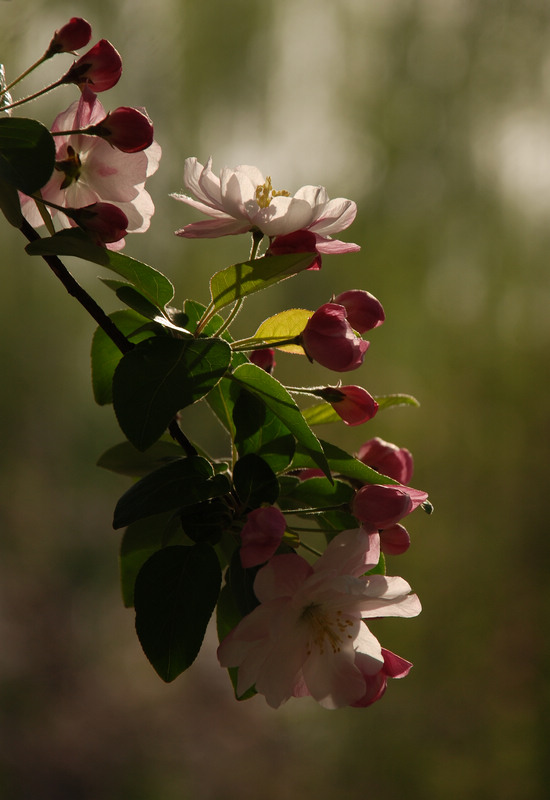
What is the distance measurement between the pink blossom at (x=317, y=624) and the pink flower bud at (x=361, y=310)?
0.43ft

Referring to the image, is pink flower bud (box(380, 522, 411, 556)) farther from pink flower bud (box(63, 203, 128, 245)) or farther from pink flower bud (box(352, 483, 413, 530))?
pink flower bud (box(63, 203, 128, 245))

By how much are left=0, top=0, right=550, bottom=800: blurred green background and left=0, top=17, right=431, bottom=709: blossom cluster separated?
352 cm

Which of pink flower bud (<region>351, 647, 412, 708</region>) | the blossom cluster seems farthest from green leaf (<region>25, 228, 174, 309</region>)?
pink flower bud (<region>351, 647, 412, 708</region>)

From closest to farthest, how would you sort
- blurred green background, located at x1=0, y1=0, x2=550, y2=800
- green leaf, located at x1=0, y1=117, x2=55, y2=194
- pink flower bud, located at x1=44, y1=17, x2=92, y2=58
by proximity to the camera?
1. green leaf, located at x1=0, y1=117, x2=55, y2=194
2. pink flower bud, located at x1=44, y1=17, x2=92, y2=58
3. blurred green background, located at x1=0, y1=0, x2=550, y2=800

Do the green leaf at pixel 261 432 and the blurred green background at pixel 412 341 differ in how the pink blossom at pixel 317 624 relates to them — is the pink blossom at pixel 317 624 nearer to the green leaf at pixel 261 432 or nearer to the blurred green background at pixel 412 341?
the green leaf at pixel 261 432

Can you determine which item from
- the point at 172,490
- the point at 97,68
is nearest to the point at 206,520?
the point at 172,490

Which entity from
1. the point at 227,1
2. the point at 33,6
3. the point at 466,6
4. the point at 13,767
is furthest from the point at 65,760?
the point at 466,6

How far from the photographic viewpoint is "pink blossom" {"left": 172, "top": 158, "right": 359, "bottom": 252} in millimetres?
426

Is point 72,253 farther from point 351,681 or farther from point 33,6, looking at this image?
point 33,6

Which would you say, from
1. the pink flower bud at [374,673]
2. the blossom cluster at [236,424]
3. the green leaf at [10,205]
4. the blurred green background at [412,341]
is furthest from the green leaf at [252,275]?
the blurred green background at [412,341]

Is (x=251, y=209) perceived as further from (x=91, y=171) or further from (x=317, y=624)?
(x=317, y=624)

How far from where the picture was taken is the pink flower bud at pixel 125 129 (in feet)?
1.36

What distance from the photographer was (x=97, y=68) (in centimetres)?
43

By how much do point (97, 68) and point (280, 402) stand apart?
0.72ft
